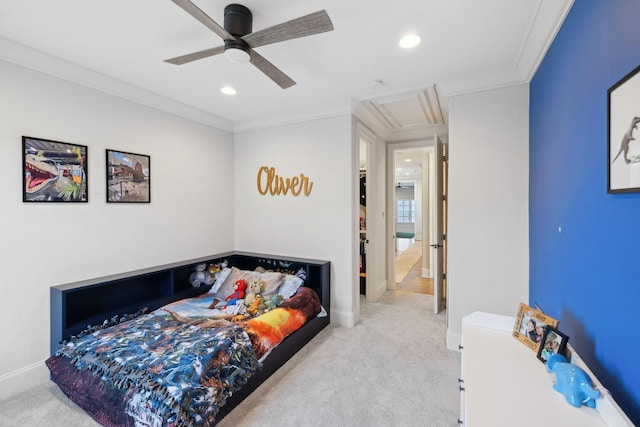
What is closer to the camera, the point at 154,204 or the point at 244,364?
the point at 244,364

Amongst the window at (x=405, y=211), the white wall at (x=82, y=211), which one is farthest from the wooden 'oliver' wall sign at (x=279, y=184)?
the window at (x=405, y=211)

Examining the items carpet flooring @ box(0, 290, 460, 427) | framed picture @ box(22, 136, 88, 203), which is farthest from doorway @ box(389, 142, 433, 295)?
framed picture @ box(22, 136, 88, 203)

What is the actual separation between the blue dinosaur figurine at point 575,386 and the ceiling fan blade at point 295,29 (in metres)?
1.84

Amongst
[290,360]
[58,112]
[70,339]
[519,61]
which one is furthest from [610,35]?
[70,339]

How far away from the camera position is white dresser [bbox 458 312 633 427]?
0.98 m

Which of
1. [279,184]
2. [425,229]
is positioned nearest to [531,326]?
[279,184]

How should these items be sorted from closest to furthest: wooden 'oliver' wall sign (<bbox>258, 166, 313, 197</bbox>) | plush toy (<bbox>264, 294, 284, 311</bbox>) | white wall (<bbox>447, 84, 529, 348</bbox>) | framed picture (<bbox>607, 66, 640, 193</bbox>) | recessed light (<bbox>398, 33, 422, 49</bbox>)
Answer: framed picture (<bbox>607, 66, 640, 193</bbox>), recessed light (<bbox>398, 33, 422, 49</bbox>), white wall (<bbox>447, 84, 529, 348</bbox>), plush toy (<bbox>264, 294, 284, 311</bbox>), wooden 'oliver' wall sign (<bbox>258, 166, 313, 197</bbox>)

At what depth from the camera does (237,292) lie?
3.06 meters

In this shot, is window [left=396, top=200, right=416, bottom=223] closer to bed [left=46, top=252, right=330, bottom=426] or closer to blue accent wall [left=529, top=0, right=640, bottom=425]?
bed [left=46, top=252, right=330, bottom=426]

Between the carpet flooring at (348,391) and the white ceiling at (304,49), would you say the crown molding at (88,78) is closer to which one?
the white ceiling at (304,49)

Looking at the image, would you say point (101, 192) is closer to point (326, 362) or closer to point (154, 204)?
point (154, 204)

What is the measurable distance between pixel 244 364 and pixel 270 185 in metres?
2.24

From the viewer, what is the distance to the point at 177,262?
→ 10.7ft

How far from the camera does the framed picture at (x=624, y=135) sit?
0.96 meters
